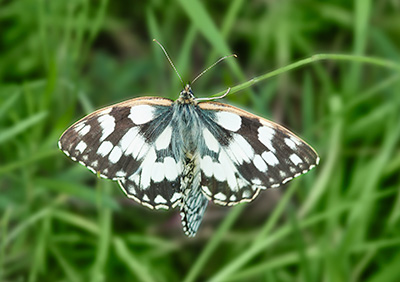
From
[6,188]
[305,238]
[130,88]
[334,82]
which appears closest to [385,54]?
[334,82]

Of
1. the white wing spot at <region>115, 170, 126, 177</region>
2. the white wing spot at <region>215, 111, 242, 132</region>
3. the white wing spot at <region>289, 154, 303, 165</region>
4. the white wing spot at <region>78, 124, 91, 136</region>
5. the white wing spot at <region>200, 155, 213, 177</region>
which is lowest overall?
the white wing spot at <region>289, 154, 303, 165</region>

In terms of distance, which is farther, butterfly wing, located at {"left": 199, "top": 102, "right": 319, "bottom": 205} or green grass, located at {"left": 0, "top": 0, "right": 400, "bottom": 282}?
green grass, located at {"left": 0, "top": 0, "right": 400, "bottom": 282}

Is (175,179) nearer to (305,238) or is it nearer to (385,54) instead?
(305,238)

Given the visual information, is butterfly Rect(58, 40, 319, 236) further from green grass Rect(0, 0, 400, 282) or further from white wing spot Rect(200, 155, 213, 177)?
green grass Rect(0, 0, 400, 282)

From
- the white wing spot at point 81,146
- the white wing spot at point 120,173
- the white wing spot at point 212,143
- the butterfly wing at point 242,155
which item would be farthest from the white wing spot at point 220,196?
the white wing spot at point 81,146

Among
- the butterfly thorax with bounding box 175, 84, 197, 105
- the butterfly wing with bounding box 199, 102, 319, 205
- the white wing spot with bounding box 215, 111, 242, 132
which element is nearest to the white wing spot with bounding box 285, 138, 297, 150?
the butterfly wing with bounding box 199, 102, 319, 205

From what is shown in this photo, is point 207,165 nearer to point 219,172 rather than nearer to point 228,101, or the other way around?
point 219,172

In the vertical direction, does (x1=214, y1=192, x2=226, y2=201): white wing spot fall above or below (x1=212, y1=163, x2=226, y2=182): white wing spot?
below
